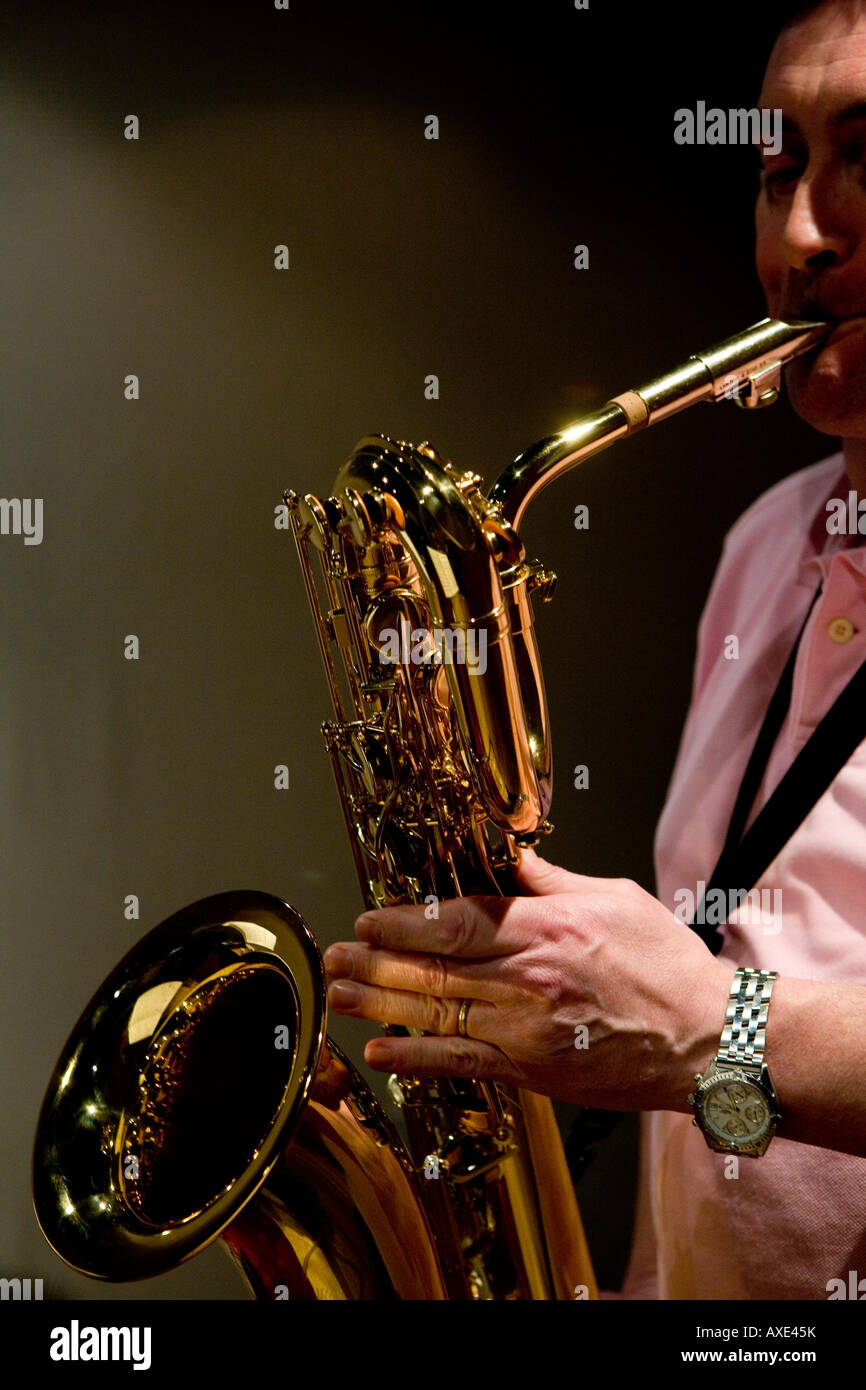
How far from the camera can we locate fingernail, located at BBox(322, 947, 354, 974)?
118 centimetres

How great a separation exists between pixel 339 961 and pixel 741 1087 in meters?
0.40

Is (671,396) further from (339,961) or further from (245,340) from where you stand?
(245,340)

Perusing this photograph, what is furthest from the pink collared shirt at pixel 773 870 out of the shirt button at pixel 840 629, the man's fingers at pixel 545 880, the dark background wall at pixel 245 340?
the dark background wall at pixel 245 340

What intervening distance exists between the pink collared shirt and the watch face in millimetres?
25

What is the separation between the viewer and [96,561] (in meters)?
2.02

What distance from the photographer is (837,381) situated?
137cm

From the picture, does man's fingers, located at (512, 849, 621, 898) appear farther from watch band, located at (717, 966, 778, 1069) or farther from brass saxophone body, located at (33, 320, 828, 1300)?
watch band, located at (717, 966, 778, 1069)

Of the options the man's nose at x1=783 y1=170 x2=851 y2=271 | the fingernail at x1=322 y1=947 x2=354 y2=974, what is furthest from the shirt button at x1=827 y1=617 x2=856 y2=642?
the fingernail at x1=322 y1=947 x2=354 y2=974

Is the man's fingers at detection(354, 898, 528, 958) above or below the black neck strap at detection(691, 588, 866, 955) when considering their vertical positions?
below

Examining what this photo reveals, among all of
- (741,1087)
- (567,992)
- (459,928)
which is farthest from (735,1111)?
(459,928)

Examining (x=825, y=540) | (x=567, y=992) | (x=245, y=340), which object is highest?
(x=245, y=340)

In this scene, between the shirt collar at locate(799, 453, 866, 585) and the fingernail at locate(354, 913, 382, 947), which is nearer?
the fingernail at locate(354, 913, 382, 947)

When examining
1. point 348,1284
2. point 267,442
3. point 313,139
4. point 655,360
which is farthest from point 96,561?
point 348,1284

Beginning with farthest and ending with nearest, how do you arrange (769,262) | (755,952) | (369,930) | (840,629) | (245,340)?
(245,340), (769,262), (840,629), (755,952), (369,930)
